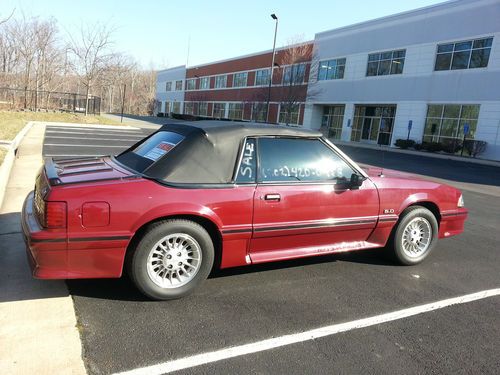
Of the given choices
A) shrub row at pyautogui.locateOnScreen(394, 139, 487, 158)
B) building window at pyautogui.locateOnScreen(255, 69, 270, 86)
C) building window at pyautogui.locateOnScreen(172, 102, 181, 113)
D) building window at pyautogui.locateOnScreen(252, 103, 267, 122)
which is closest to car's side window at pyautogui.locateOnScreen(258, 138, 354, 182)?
shrub row at pyautogui.locateOnScreen(394, 139, 487, 158)

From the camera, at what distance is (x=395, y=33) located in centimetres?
3156

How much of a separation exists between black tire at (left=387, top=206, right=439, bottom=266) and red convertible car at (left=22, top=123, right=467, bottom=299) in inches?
0.5

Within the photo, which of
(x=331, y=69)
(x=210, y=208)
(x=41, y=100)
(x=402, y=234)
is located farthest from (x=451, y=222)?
(x=41, y=100)

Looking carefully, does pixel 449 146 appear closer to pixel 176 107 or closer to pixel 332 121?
pixel 332 121

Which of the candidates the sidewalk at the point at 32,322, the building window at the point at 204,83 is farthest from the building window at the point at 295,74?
the sidewalk at the point at 32,322

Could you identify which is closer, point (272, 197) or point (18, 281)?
point (18, 281)

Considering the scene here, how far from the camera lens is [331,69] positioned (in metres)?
37.6

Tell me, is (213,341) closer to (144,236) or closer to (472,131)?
(144,236)

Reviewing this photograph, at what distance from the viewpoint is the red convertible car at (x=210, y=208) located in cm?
324

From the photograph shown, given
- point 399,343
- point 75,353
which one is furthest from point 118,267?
point 399,343

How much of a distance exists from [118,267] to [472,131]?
90.6ft

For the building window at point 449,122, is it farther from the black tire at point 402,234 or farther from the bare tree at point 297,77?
the black tire at point 402,234

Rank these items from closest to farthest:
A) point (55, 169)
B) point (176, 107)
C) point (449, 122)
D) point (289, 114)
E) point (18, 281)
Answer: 1. point (18, 281)
2. point (55, 169)
3. point (449, 122)
4. point (289, 114)
5. point (176, 107)

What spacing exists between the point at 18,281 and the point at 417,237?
4.12 metres
